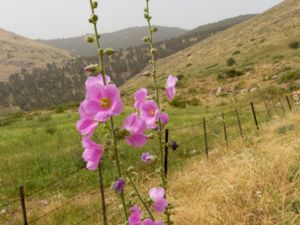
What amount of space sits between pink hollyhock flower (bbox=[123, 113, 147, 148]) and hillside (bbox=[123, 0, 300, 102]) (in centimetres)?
2604

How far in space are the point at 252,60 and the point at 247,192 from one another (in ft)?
126

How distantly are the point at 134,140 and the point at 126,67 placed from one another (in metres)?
102

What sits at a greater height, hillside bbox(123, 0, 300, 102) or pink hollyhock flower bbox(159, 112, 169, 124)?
pink hollyhock flower bbox(159, 112, 169, 124)

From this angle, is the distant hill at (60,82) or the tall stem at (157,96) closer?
the tall stem at (157,96)

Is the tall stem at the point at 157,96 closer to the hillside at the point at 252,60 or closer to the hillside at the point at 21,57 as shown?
the hillside at the point at 252,60

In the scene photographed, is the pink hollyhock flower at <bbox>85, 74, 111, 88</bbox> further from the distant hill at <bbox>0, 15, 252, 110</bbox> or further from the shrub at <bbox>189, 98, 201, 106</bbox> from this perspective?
the distant hill at <bbox>0, 15, 252, 110</bbox>

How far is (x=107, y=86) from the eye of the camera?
2.24 m

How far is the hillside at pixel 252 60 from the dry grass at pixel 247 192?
20802 millimetres

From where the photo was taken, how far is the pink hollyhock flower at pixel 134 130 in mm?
2332

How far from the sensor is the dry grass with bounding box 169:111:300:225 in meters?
5.48

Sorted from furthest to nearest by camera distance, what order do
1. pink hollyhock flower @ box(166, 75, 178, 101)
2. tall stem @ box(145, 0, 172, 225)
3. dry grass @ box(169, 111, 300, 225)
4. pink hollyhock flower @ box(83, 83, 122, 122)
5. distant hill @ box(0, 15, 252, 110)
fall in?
distant hill @ box(0, 15, 252, 110) → dry grass @ box(169, 111, 300, 225) → tall stem @ box(145, 0, 172, 225) → pink hollyhock flower @ box(166, 75, 178, 101) → pink hollyhock flower @ box(83, 83, 122, 122)

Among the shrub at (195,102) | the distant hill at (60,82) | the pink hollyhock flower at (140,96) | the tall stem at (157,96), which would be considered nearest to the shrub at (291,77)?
the shrub at (195,102)

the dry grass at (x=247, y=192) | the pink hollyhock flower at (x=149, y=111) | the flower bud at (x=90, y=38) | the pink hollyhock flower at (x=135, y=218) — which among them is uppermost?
the flower bud at (x=90, y=38)

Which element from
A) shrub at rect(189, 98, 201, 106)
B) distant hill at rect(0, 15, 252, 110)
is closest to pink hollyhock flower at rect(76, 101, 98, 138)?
shrub at rect(189, 98, 201, 106)
